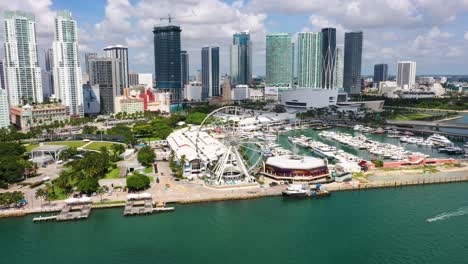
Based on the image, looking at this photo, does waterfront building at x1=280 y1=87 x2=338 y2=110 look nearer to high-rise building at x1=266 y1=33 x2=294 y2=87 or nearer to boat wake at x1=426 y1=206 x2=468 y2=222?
high-rise building at x1=266 y1=33 x2=294 y2=87

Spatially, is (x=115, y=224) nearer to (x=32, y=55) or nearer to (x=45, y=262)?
(x=45, y=262)

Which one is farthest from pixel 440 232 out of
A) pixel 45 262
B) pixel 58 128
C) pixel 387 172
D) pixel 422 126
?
pixel 58 128

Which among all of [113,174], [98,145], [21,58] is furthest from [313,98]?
[113,174]

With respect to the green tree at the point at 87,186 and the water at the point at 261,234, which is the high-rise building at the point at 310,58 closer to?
the water at the point at 261,234

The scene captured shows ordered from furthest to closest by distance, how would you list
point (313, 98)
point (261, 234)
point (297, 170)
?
point (313, 98) → point (297, 170) → point (261, 234)

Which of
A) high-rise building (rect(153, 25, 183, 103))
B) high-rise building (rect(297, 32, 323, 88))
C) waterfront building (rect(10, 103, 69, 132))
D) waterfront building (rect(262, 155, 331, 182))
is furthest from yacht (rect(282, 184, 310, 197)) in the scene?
high-rise building (rect(297, 32, 323, 88))

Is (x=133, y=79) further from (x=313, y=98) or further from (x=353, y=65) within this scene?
(x=353, y=65)

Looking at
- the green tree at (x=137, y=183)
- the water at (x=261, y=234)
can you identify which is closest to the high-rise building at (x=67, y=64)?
the green tree at (x=137, y=183)
